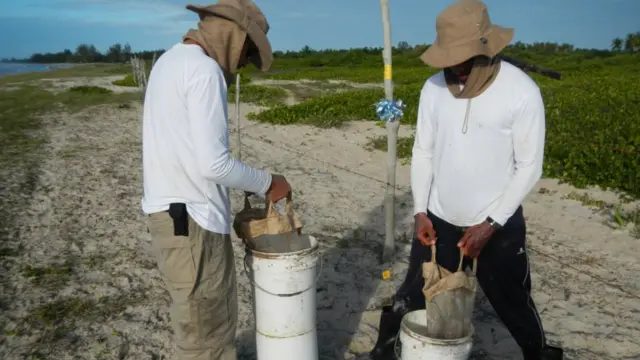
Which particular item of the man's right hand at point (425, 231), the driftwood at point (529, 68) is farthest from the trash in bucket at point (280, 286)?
the driftwood at point (529, 68)

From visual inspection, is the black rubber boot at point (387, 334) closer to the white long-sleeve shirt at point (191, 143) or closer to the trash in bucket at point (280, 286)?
the trash in bucket at point (280, 286)

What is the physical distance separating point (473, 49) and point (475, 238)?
775 mm

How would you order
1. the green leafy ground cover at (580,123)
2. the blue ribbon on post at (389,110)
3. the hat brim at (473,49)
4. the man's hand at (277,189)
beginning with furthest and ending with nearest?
the green leafy ground cover at (580,123) → the blue ribbon on post at (389,110) → the man's hand at (277,189) → the hat brim at (473,49)

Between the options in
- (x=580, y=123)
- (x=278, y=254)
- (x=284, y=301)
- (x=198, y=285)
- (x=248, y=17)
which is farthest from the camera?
(x=580, y=123)

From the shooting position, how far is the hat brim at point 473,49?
2131 mm

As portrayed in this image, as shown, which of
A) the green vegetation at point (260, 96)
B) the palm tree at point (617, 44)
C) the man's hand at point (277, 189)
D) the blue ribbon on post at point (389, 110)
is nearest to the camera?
the man's hand at point (277, 189)

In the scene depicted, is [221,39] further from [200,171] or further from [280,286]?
[280,286]

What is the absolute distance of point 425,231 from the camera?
254 centimetres

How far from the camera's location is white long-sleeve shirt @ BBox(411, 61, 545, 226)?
86.2 inches

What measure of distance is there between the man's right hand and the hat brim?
0.72m

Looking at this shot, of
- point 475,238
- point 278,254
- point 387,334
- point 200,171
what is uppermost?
point 200,171

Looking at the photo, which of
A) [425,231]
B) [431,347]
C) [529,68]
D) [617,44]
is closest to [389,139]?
[529,68]

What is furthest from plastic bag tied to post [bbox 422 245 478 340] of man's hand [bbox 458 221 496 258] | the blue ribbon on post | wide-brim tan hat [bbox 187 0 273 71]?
the blue ribbon on post

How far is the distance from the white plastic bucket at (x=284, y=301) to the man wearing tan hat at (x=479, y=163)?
478mm
